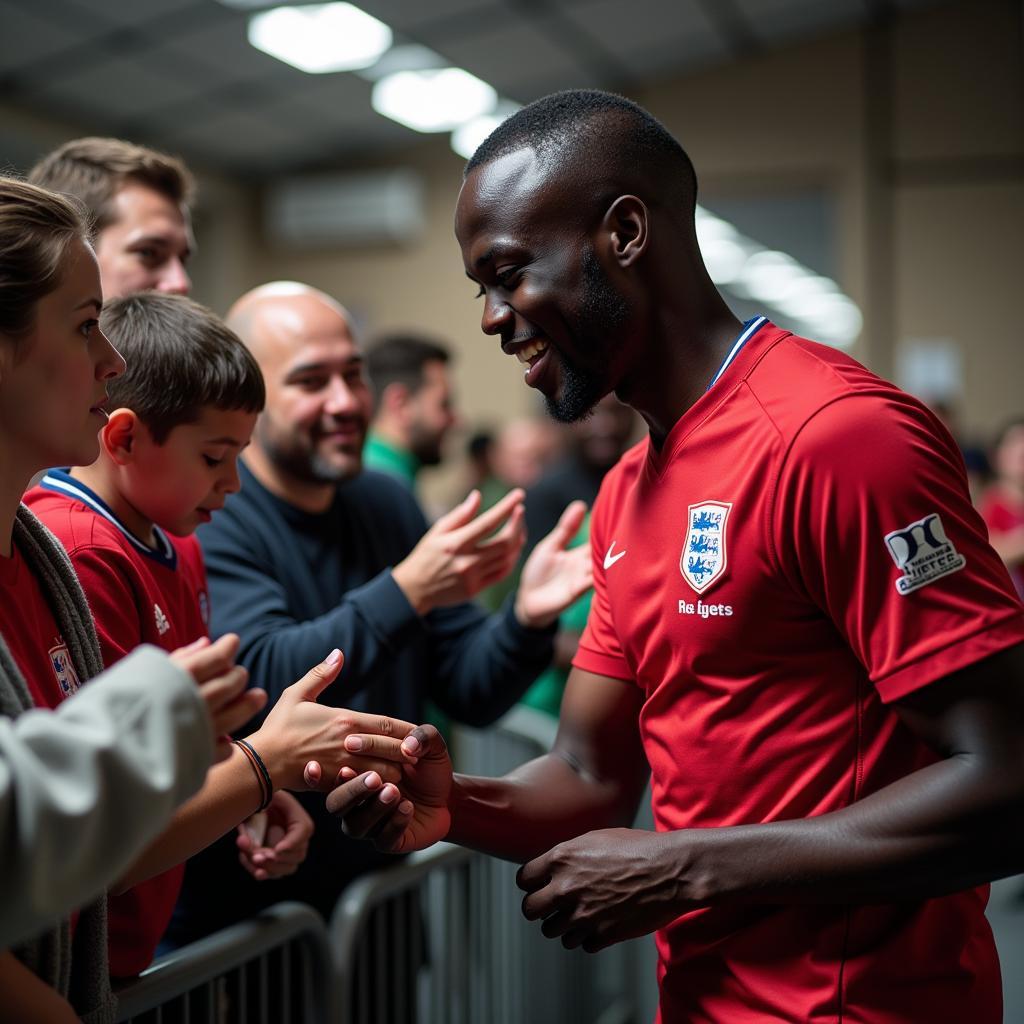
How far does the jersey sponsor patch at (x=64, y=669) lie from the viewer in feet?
3.93

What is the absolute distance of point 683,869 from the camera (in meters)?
1.20

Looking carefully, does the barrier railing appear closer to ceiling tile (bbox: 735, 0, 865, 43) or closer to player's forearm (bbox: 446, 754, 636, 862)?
player's forearm (bbox: 446, 754, 636, 862)

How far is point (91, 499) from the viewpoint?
150 centimetres

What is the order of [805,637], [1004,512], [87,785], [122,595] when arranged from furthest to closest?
1. [1004,512]
2. [122,595]
3. [805,637]
4. [87,785]

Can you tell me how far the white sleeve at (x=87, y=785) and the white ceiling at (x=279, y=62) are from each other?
5366 millimetres

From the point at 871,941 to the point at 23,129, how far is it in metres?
6.65

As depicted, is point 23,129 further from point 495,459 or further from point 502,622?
point 502,622

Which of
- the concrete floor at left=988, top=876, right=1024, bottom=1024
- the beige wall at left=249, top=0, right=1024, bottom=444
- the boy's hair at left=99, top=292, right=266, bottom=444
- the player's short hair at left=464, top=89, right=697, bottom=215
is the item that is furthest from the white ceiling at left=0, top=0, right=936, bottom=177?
the concrete floor at left=988, top=876, right=1024, bottom=1024

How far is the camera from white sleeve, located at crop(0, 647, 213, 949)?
0.85 meters

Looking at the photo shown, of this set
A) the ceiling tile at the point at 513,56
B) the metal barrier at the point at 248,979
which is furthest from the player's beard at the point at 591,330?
the ceiling tile at the point at 513,56

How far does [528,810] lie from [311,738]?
307mm

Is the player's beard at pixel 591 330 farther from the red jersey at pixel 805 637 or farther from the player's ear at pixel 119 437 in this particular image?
the player's ear at pixel 119 437

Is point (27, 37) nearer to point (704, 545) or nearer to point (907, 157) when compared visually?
point (907, 157)

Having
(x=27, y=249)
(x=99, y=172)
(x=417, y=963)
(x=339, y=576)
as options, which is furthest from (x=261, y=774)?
(x=99, y=172)
